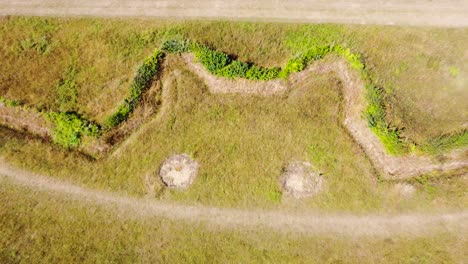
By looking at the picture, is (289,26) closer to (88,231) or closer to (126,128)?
(126,128)

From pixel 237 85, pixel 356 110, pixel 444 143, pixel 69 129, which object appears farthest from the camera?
pixel 237 85

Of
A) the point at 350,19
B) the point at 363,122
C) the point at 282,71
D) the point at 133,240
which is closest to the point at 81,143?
the point at 133,240

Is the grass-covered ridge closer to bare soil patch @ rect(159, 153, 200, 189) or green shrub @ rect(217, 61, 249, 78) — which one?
green shrub @ rect(217, 61, 249, 78)

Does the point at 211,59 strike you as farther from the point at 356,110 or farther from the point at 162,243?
the point at 162,243

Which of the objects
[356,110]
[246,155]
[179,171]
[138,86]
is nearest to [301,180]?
[246,155]

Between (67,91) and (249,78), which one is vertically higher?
(249,78)

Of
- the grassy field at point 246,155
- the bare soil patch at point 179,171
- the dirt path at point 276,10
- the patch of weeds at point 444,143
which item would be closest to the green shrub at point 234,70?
the grassy field at point 246,155

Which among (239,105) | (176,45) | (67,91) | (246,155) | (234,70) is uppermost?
(176,45)
